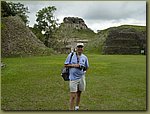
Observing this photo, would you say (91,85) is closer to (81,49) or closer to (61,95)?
(61,95)

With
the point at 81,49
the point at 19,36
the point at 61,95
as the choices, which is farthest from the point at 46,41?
the point at 81,49

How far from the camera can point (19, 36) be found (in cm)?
2811

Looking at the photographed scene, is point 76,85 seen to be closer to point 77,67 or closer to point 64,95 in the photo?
point 77,67

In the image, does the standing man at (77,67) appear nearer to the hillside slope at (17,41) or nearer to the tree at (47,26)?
the hillside slope at (17,41)

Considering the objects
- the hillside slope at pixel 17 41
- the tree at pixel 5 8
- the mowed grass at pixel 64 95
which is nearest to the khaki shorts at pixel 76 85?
the mowed grass at pixel 64 95

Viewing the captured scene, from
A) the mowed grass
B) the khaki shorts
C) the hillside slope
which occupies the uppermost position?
the hillside slope

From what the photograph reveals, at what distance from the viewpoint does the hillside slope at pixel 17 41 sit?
25.7 m

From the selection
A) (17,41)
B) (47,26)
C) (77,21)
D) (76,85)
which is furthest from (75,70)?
(47,26)

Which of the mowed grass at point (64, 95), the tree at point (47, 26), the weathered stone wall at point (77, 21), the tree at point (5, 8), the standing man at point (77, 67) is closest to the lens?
the standing man at point (77, 67)

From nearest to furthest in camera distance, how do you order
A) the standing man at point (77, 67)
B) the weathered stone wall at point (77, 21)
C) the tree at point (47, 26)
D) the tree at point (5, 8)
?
the standing man at point (77, 67) → the tree at point (5, 8) → the weathered stone wall at point (77, 21) → the tree at point (47, 26)

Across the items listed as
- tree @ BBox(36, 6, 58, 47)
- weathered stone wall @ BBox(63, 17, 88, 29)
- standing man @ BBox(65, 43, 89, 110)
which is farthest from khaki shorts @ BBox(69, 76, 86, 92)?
tree @ BBox(36, 6, 58, 47)

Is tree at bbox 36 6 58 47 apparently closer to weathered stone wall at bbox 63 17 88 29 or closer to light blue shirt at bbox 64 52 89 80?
weathered stone wall at bbox 63 17 88 29

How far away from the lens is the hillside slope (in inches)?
1013

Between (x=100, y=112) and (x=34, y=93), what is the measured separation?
9.59 ft
